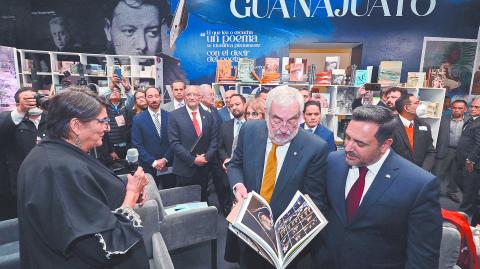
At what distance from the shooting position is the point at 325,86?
18.0 feet

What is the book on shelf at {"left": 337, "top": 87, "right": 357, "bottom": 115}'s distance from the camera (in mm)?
5520

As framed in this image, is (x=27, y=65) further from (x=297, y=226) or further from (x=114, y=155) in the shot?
(x=297, y=226)

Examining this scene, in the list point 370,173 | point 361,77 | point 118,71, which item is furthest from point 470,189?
point 118,71

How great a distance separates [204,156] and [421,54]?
5.41m

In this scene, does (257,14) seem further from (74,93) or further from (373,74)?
(74,93)

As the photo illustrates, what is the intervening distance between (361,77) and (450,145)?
1.98 metres

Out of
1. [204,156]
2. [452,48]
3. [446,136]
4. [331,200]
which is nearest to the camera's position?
[331,200]

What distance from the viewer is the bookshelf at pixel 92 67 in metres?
7.16

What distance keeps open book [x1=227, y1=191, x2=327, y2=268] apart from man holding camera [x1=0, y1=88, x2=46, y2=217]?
2794 millimetres

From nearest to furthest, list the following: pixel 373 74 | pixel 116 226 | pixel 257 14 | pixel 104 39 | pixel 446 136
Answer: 1. pixel 116 226
2. pixel 446 136
3. pixel 373 74
4. pixel 257 14
5. pixel 104 39

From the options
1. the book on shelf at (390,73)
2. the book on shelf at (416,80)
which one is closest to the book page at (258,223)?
the book on shelf at (390,73)

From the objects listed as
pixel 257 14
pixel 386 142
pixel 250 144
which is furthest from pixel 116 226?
pixel 257 14

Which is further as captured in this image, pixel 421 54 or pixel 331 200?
pixel 421 54

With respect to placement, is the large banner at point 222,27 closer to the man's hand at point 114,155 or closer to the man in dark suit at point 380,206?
the man's hand at point 114,155
